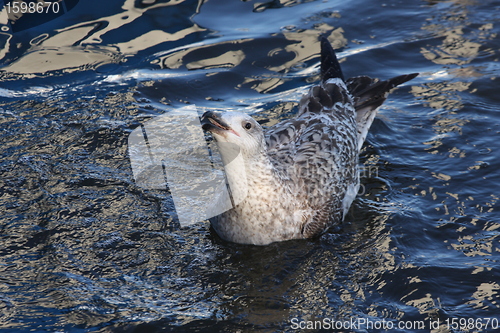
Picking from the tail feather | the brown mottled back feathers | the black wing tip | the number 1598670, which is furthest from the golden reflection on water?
the tail feather

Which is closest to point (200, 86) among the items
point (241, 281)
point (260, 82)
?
point (260, 82)

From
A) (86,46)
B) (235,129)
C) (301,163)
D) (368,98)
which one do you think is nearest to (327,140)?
(301,163)

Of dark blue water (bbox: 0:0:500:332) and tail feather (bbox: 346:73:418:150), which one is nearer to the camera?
dark blue water (bbox: 0:0:500:332)

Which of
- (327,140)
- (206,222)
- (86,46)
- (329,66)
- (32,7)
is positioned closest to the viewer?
(206,222)

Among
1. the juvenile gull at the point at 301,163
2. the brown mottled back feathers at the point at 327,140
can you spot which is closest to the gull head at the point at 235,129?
the juvenile gull at the point at 301,163

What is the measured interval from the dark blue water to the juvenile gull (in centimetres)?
23

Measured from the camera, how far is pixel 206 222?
5.84 m

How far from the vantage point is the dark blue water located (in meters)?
4.68

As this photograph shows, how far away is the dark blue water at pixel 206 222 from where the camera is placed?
4684mm

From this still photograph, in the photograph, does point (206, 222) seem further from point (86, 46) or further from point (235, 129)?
point (86, 46)

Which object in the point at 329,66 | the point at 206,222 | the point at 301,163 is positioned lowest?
the point at 206,222

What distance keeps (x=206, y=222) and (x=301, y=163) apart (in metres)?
1.19

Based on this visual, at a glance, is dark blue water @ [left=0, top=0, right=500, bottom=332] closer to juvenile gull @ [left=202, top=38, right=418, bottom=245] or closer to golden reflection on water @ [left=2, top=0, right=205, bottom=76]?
golden reflection on water @ [left=2, top=0, right=205, bottom=76]

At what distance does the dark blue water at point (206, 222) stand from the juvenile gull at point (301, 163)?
0.23m
